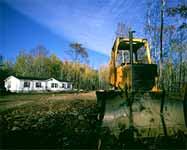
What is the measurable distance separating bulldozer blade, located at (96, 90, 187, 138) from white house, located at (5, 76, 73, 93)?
124 feet

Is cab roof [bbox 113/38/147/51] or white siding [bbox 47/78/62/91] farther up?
cab roof [bbox 113/38/147/51]

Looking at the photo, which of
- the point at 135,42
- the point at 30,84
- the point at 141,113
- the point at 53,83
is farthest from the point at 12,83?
the point at 141,113

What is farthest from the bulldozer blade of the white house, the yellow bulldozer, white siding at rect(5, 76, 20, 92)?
white siding at rect(5, 76, 20, 92)

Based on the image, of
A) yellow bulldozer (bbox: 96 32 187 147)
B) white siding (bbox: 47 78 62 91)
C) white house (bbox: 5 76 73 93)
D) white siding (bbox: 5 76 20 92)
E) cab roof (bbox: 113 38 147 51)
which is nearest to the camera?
yellow bulldozer (bbox: 96 32 187 147)

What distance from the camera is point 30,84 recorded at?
40.8 m

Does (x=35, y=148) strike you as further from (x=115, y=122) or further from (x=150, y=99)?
(x=150, y=99)

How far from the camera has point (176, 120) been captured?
4.18m

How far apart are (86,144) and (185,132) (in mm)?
2119

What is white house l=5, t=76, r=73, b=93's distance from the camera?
129ft

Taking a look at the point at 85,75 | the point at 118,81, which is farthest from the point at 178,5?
the point at 85,75

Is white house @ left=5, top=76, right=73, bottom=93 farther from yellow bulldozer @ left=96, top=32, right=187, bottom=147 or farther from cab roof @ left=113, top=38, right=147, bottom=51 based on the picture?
yellow bulldozer @ left=96, top=32, right=187, bottom=147

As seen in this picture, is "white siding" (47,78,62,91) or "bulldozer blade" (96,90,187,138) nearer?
"bulldozer blade" (96,90,187,138)

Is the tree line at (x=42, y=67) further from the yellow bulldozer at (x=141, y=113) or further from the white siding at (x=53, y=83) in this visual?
the yellow bulldozer at (x=141, y=113)

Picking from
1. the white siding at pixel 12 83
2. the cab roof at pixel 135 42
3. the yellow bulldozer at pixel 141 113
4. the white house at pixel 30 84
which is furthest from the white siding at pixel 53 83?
the yellow bulldozer at pixel 141 113
